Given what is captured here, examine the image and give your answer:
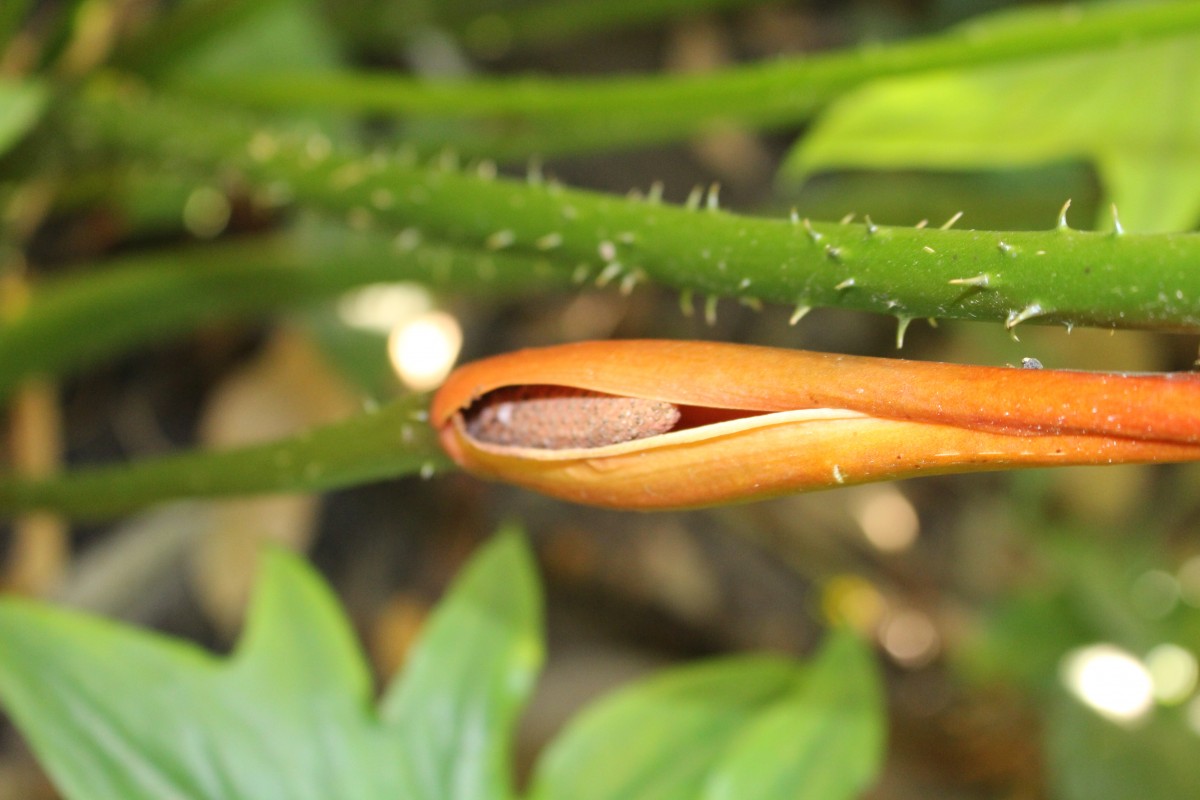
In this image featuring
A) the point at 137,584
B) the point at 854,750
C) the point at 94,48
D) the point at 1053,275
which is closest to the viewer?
the point at 1053,275

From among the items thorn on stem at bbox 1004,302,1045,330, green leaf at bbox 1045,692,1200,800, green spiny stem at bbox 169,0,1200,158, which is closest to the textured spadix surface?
thorn on stem at bbox 1004,302,1045,330

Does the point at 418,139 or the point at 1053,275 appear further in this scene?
the point at 418,139

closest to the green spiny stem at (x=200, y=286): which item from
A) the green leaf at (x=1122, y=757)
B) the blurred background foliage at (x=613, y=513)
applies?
the blurred background foliage at (x=613, y=513)

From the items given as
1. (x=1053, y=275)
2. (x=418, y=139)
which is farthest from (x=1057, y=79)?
(x=418, y=139)

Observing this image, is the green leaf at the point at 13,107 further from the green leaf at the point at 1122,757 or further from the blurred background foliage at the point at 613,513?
the green leaf at the point at 1122,757

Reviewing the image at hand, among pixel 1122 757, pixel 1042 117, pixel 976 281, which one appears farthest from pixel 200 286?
pixel 1122 757

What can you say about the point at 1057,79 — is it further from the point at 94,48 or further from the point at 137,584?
the point at 137,584

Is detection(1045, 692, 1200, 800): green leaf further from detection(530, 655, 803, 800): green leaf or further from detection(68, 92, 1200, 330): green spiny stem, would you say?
detection(68, 92, 1200, 330): green spiny stem
